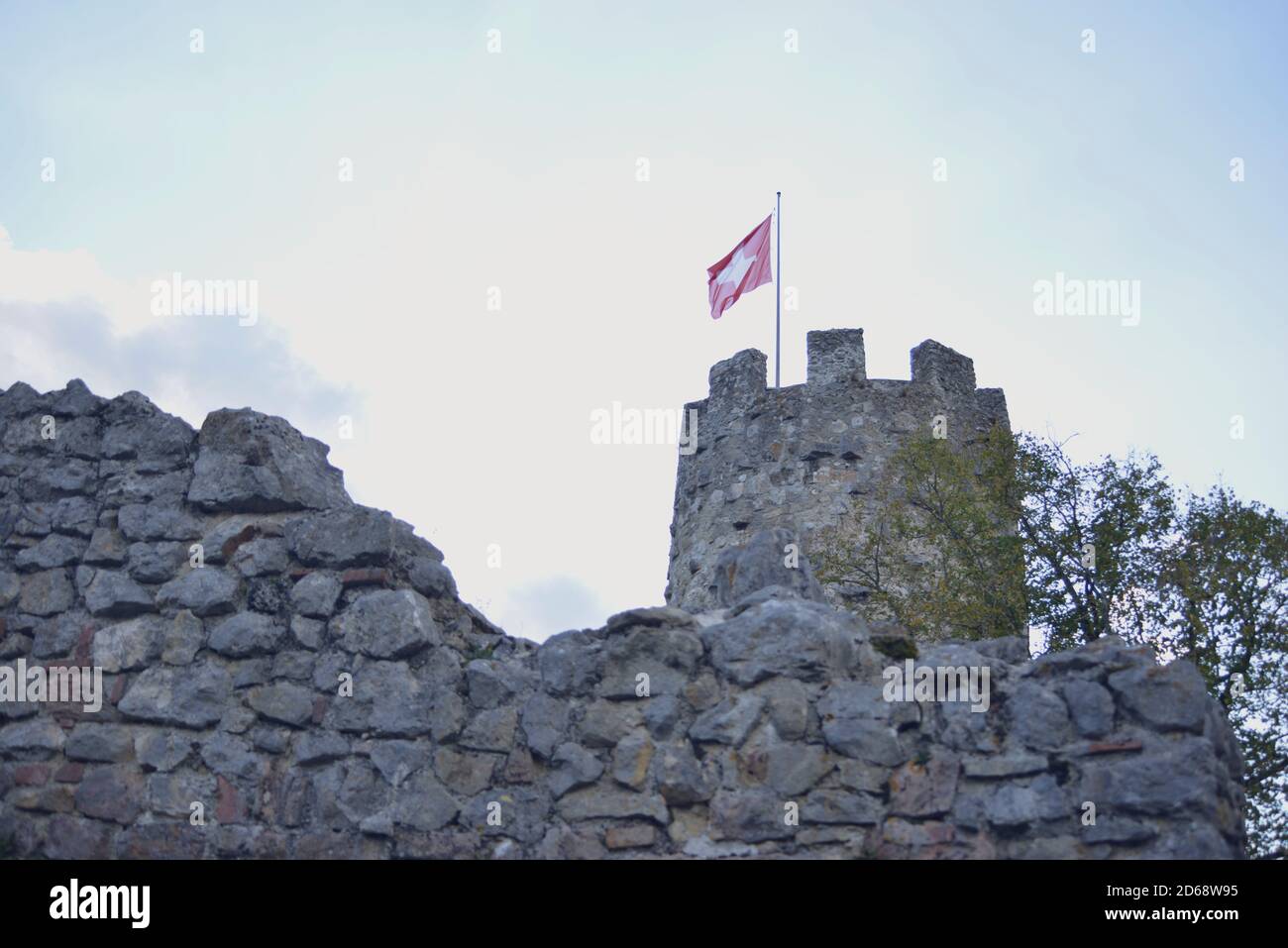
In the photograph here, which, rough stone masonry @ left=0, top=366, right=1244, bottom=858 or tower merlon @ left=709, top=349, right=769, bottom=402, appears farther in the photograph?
tower merlon @ left=709, top=349, right=769, bottom=402

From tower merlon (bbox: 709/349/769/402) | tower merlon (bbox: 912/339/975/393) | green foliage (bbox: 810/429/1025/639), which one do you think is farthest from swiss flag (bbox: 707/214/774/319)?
green foliage (bbox: 810/429/1025/639)

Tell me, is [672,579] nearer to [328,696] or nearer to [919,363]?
[919,363]

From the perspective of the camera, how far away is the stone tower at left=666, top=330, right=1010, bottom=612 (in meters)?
17.9

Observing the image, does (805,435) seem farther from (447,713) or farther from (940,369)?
(447,713)

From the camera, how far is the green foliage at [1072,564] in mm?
13539

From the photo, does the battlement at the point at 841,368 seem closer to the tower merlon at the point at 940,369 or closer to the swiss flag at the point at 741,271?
the tower merlon at the point at 940,369

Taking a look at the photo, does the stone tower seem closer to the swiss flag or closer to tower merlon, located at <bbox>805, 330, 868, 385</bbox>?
tower merlon, located at <bbox>805, 330, 868, 385</bbox>

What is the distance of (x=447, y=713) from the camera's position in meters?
7.09

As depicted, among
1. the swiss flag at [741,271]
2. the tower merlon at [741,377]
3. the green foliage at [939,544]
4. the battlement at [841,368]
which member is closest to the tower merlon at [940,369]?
the battlement at [841,368]

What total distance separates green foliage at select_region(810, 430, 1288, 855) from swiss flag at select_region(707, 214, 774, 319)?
4.36 meters

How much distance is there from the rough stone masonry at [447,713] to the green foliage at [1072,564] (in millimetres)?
6478

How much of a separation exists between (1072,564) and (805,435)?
433 centimetres

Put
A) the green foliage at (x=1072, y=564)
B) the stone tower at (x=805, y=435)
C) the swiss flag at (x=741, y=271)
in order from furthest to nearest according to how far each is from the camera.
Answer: the swiss flag at (x=741, y=271) < the stone tower at (x=805, y=435) < the green foliage at (x=1072, y=564)

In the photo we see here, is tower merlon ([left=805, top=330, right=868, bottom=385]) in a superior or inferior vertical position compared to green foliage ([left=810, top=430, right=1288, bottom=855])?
superior
